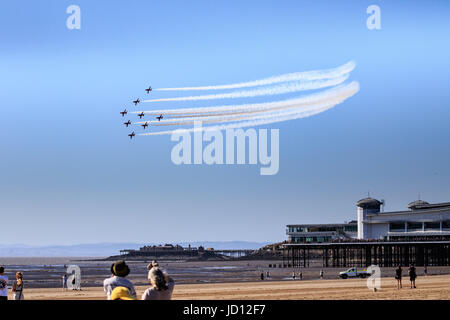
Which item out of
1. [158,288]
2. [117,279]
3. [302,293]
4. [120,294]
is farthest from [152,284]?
[302,293]

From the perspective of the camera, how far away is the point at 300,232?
589 ft

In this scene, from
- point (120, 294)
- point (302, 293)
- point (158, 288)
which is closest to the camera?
point (120, 294)

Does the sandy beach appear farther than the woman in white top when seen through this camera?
Yes

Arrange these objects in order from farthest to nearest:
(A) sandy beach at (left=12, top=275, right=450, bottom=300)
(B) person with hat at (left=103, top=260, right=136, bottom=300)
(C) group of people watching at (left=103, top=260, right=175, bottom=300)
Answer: (A) sandy beach at (left=12, top=275, right=450, bottom=300) < (B) person with hat at (left=103, top=260, right=136, bottom=300) < (C) group of people watching at (left=103, top=260, right=175, bottom=300)

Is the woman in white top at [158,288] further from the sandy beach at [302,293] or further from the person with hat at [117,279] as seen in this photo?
the sandy beach at [302,293]

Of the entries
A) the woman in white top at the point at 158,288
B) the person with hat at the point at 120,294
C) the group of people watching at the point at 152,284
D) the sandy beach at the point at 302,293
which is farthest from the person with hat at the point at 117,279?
the sandy beach at the point at 302,293

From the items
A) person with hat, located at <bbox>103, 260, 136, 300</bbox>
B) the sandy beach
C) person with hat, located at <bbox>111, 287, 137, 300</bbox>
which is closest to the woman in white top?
A: person with hat, located at <bbox>103, 260, 136, 300</bbox>

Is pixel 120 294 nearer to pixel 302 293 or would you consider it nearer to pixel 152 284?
pixel 152 284

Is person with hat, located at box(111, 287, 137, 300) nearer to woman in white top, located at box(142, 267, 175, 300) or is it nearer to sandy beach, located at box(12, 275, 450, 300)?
woman in white top, located at box(142, 267, 175, 300)

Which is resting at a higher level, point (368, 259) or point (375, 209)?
point (375, 209)
